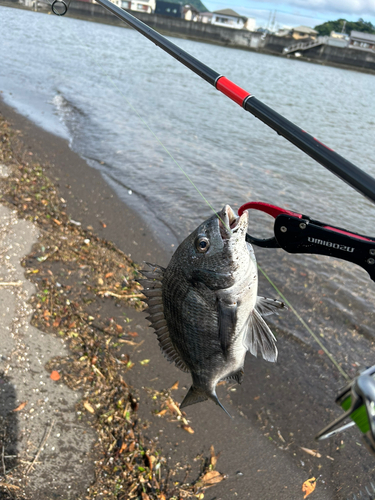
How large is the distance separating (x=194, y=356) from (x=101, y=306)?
3.01 meters

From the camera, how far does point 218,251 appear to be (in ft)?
6.10

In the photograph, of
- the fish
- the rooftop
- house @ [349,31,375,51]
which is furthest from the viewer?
the rooftop

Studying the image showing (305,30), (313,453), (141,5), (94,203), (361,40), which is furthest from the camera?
(141,5)

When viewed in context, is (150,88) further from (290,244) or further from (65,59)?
(290,244)

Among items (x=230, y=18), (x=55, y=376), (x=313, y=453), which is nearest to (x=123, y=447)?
(x=55, y=376)

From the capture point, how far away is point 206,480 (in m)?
3.39

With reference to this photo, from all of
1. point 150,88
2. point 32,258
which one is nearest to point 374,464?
point 32,258

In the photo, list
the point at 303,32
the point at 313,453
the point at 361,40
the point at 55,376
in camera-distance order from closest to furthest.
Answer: the point at 55,376
the point at 313,453
the point at 361,40
the point at 303,32

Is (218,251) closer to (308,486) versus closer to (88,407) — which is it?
(88,407)

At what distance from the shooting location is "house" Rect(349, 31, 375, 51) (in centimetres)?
8556

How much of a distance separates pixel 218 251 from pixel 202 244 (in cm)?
9

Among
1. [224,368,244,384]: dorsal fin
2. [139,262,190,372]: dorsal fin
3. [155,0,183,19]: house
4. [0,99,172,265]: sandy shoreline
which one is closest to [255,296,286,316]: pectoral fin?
[224,368,244,384]: dorsal fin

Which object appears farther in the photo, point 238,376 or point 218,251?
point 238,376

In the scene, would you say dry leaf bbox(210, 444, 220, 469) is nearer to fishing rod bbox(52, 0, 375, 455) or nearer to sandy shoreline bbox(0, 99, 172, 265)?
fishing rod bbox(52, 0, 375, 455)
